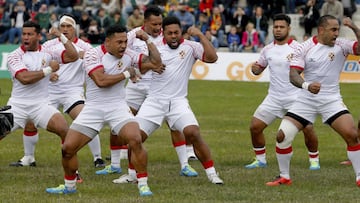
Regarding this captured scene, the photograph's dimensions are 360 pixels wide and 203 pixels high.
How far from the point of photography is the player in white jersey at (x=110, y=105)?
13.7m

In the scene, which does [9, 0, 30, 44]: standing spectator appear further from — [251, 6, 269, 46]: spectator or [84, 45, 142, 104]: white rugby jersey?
[84, 45, 142, 104]: white rugby jersey

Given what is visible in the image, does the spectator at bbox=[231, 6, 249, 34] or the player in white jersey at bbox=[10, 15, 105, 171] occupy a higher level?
the player in white jersey at bbox=[10, 15, 105, 171]

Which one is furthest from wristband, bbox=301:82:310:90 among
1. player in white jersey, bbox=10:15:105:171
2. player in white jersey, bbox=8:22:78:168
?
player in white jersey, bbox=10:15:105:171

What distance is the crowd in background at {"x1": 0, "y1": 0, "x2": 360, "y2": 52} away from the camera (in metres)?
38.6

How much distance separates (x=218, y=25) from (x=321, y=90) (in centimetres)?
2514

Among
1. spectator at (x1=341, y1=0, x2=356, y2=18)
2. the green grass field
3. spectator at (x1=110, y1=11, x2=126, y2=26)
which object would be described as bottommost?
spectator at (x1=110, y1=11, x2=126, y2=26)

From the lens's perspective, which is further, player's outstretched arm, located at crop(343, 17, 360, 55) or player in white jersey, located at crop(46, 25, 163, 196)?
player's outstretched arm, located at crop(343, 17, 360, 55)

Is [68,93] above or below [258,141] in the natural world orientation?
above

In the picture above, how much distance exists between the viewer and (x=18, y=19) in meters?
41.0

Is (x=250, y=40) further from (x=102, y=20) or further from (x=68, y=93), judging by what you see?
(x=68, y=93)

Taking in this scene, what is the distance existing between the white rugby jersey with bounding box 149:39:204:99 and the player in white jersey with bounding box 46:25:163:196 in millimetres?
1028

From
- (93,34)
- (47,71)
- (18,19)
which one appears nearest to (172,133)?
(47,71)

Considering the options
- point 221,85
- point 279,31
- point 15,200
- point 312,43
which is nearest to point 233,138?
point 279,31

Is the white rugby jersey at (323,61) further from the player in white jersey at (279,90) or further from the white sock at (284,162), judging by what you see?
the player in white jersey at (279,90)
